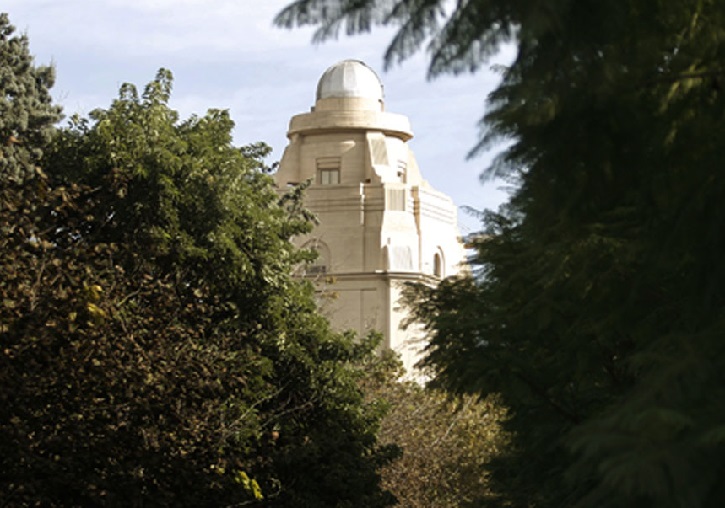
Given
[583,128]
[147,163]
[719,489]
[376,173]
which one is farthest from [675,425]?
[376,173]

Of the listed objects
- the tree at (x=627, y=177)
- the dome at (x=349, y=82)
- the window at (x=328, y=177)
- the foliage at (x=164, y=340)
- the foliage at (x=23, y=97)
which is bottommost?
the tree at (x=627, y=177)

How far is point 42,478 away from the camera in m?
19.2

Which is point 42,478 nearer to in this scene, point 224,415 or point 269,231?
point 224,415

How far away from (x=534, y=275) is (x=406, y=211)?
63.5 m

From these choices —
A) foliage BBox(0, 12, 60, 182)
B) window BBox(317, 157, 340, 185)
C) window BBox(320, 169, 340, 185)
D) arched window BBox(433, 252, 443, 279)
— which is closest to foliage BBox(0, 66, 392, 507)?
foliage BBox(0, 12, 60, 182)

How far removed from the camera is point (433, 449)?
30.6 m

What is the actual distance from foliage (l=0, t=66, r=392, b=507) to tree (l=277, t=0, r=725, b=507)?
11228 millimetres

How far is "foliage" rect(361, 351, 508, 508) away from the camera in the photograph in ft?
96.4

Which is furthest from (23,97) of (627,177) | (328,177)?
(328,177)

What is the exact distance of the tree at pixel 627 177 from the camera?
5160mm

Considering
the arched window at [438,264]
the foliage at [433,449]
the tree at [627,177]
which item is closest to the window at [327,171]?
the arched window at [438,264]

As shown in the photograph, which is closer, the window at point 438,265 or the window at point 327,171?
the window at point 327,171

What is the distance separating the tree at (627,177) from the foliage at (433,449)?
815 inches

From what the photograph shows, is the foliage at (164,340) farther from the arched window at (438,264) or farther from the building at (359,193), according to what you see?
the arched window at (438,264)
